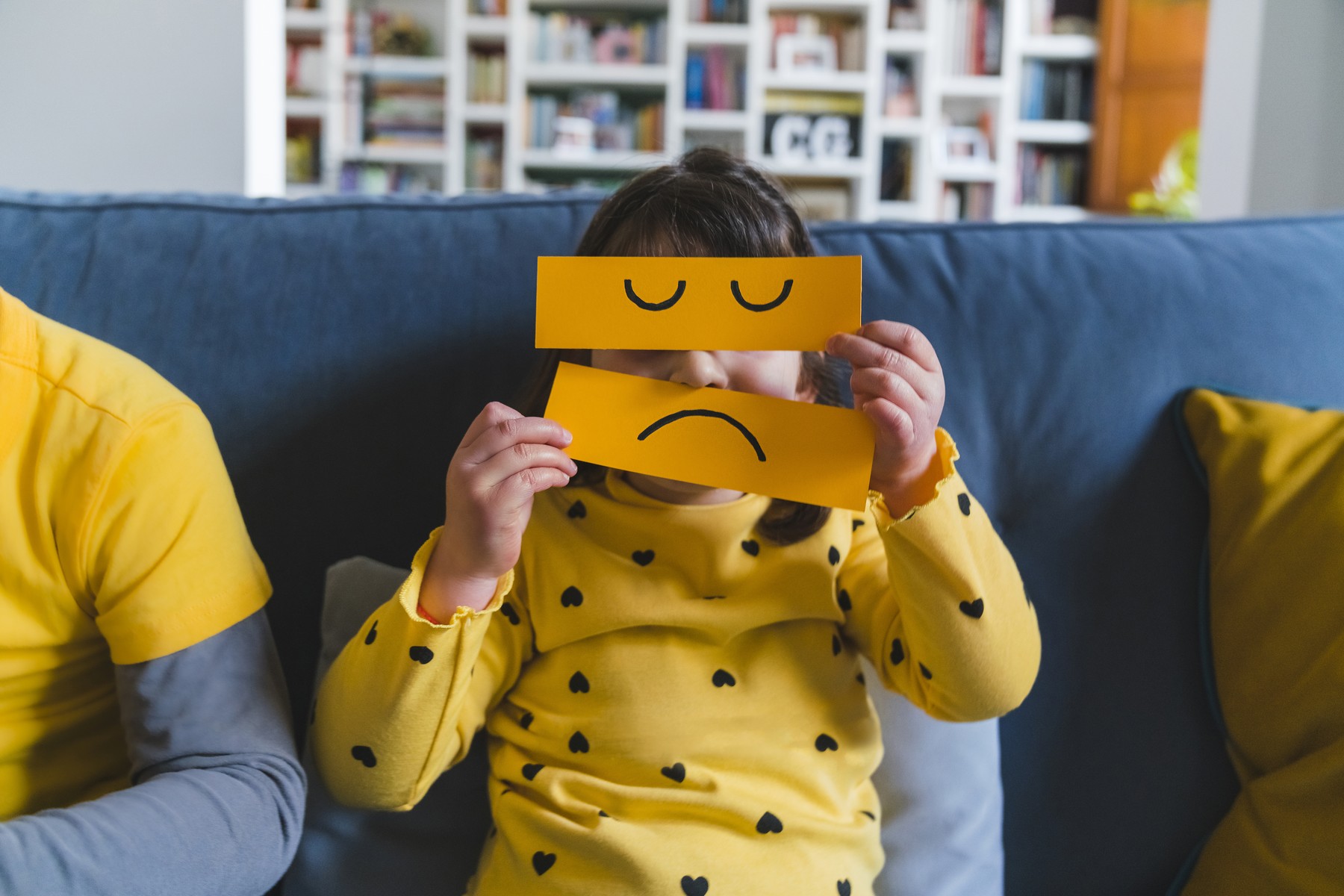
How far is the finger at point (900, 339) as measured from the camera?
0.65m

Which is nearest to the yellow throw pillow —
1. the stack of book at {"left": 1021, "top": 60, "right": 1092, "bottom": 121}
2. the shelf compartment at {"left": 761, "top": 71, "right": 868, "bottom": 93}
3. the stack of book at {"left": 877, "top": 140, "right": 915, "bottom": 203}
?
the shelf compartment at {"left": 761, "top": 71, "right": 868, "bottom": 93}

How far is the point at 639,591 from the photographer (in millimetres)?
763

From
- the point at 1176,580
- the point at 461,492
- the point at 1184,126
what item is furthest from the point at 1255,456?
the point at 1184,126

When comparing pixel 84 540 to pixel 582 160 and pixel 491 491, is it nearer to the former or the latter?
pixel 491 491

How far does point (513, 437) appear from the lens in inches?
25.2

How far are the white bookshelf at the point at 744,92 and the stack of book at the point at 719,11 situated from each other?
0.05 meters

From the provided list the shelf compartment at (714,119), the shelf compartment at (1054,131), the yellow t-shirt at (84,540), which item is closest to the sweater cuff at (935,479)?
the yellow t-shirt at (84,540)

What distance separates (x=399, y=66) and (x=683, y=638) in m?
4.13

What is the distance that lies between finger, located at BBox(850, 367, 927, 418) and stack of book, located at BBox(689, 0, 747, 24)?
4227 millimetres

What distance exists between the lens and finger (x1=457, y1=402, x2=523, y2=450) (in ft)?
2.14

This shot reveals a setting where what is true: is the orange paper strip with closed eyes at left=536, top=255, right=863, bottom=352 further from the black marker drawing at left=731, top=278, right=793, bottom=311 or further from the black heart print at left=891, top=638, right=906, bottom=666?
the black heart print at left=891, top=638, right=906, bottom=666

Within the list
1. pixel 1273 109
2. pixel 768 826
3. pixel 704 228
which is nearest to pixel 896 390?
pixel 704 228

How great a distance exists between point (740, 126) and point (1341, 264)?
3600 mm

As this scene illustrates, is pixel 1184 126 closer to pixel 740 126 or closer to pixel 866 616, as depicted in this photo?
pixel 740 126
